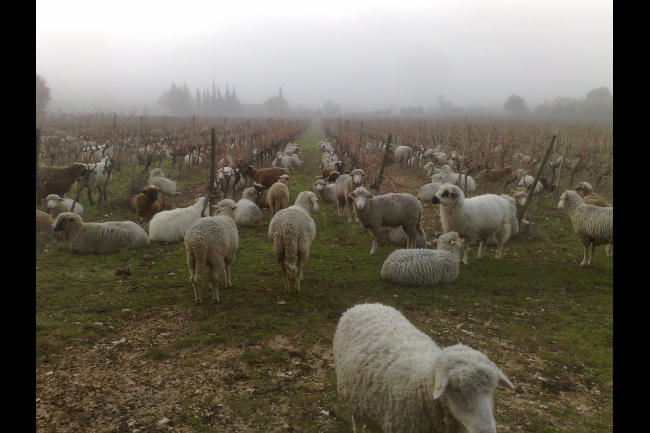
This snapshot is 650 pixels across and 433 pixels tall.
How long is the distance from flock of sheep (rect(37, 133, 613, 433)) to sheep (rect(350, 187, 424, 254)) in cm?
2

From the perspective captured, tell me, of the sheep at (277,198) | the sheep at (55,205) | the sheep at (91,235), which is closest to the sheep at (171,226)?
the sheep at (91,235)

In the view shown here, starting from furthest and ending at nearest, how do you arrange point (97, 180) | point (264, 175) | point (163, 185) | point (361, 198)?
point (264, 175) < point (163, 185) < point (97, 180) < point (361, 198)

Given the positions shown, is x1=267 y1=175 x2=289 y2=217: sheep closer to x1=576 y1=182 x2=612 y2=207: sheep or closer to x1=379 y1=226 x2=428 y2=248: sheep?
x1=379 y1=226 x2=428 y2=248: sheep

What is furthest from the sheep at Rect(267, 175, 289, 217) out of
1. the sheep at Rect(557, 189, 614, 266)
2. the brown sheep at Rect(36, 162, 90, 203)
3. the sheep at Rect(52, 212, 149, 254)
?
the sheep at Rect(557, 189, 614, 266)

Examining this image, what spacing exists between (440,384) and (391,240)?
788cm

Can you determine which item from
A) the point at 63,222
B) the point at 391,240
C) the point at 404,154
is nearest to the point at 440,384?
the point at 391,240

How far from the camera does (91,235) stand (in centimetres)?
895

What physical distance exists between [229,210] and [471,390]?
723 centimetres

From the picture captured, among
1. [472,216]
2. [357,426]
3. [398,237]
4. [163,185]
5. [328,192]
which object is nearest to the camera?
[357,426]

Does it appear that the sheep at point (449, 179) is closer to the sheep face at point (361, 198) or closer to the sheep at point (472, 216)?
the sheep at point (472, 216)

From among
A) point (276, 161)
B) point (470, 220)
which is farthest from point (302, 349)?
point (276, 161)

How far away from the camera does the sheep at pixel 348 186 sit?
11.5 meters

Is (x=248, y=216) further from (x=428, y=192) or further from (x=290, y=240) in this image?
(x=428, y=192)

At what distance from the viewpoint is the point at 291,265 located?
6.92m
